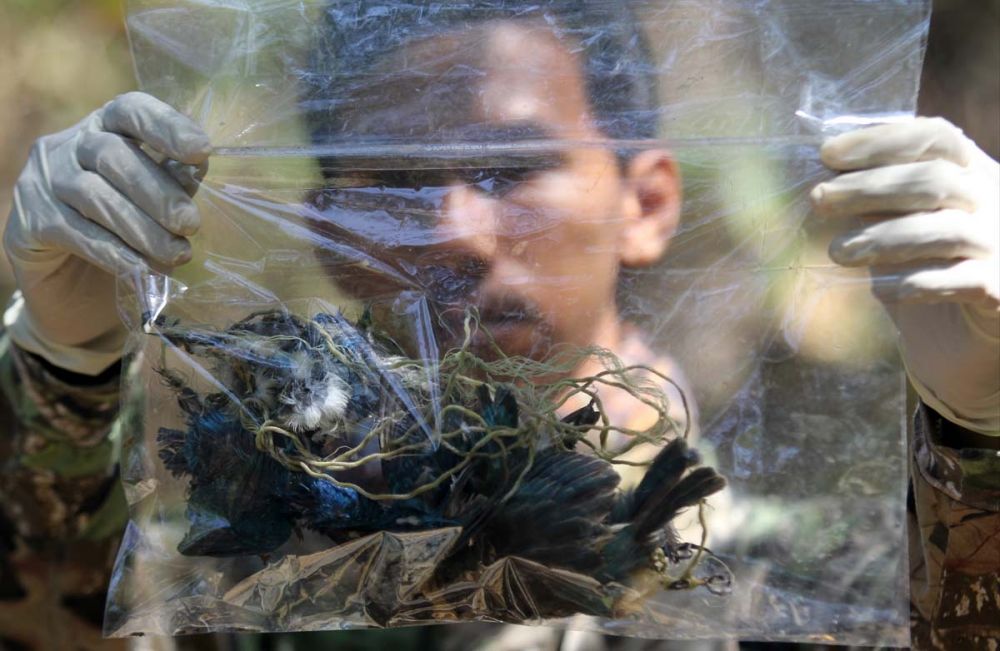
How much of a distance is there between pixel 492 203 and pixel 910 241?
376mm

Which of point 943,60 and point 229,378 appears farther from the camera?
point 943,60

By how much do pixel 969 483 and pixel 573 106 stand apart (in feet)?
1.86

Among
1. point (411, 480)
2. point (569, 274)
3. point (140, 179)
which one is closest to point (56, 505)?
point (140, 179)

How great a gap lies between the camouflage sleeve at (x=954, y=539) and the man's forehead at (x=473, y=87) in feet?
1.71

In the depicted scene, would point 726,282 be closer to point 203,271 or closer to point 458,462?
point 458,462

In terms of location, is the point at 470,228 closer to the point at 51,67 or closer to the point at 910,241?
the point at 910,241

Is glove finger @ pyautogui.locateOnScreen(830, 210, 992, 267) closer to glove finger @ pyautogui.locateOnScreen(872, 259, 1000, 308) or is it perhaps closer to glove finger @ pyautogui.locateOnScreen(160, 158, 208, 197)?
glove finger @ pyautogui.locateOnScreen(872, 259, 1000, 308)

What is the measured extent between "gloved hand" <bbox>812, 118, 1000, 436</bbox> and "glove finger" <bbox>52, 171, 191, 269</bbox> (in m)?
0.61

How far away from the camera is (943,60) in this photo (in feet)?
8.52

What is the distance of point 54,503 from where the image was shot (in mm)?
1312

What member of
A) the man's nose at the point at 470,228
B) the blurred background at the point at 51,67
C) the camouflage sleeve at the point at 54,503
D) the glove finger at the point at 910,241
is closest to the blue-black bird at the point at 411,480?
the man's nose at the point at 470,228

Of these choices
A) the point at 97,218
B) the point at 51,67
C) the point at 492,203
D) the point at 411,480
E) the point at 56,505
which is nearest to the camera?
the point at 411,480

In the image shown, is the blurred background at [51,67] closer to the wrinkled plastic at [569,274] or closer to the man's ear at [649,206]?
the wrinkled plastic at [569,274]

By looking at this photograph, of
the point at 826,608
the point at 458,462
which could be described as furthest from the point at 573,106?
the point at 826,608
